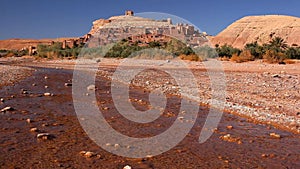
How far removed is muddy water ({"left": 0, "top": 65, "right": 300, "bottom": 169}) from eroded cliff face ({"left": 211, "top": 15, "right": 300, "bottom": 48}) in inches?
2364

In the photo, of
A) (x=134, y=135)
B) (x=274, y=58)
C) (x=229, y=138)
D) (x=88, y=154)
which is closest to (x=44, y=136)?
(x=88, y=154)

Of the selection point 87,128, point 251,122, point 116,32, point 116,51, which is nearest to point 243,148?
point 251,122

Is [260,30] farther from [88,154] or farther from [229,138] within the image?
[88,154]

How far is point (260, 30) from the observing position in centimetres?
7556

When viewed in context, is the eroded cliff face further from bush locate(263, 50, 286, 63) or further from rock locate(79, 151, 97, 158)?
rock locate(79, 151, 97, 158)

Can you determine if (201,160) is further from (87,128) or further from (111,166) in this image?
(87,128)

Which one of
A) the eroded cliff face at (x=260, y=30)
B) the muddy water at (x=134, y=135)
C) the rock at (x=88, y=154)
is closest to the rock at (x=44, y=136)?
the muddy water at (x=134, y=135)

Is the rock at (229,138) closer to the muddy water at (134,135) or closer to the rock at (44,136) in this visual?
the muddy water at (134,135)

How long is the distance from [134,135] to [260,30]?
7559 cm

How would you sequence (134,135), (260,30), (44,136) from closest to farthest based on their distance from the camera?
(44,136) < (134,135) < (260,30)

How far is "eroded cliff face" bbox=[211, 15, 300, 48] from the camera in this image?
6525 centimetres

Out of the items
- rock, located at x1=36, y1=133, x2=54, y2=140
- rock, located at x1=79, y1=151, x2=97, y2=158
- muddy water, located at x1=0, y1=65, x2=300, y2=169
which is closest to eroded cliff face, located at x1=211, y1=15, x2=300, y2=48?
muddy water, located at x1=0, y1=65, x2=300, y2=169

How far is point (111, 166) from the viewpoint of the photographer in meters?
4.07

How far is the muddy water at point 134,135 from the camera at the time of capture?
4230mm
